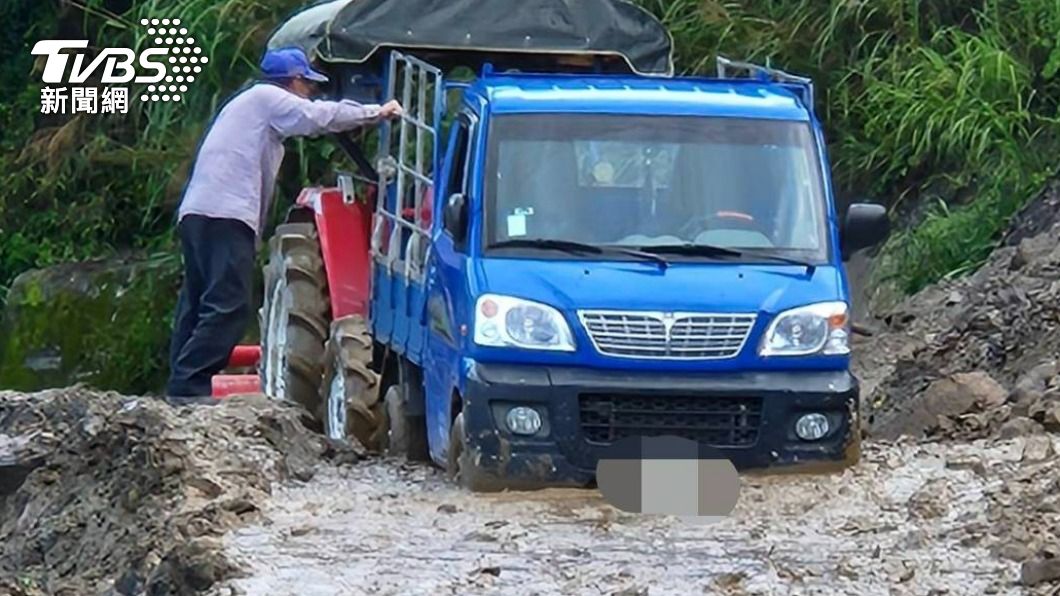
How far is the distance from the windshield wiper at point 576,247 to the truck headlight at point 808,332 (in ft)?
1.72

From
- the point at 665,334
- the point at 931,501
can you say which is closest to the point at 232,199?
the point at 665,334

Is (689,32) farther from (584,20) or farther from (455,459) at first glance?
(455,459)

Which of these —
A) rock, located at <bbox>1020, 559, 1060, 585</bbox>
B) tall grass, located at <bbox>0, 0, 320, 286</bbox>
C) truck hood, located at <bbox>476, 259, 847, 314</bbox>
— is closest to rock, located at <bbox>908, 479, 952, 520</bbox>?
truck hood, located at <bbox>476, 259, 847, 314</bbox>

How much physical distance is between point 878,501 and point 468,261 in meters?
1.91

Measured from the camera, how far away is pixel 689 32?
61.4 feet

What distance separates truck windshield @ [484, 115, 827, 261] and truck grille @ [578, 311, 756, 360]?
1.29 feet

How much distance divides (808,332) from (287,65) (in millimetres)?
3420

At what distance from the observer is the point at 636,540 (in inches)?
360

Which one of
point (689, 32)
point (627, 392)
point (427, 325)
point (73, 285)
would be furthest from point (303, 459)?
point (73, 285)

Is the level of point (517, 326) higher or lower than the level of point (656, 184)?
lower

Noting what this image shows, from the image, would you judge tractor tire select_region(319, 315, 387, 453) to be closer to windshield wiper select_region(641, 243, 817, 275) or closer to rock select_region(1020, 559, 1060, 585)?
windshield wiper select_region(641, 243, 817, 275)

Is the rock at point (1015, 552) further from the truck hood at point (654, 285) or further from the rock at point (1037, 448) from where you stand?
the truck hood at point (654, 285)

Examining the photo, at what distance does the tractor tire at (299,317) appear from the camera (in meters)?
12.8

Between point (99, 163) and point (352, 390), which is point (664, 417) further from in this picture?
point (99, 163)
